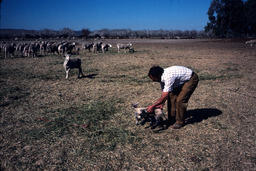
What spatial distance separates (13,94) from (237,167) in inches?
Result: 368

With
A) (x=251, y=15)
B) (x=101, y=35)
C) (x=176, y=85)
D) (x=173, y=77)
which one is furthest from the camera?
(x=101, y=35)

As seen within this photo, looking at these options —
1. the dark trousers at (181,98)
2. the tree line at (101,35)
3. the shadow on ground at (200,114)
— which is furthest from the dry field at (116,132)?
the tree line at (101,35)

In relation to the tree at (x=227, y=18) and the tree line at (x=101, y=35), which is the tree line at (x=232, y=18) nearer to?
the tree at (x=227, y=18)

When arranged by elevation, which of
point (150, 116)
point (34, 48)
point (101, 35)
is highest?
point (101, 35)

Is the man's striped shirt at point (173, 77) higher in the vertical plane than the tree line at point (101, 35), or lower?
lower

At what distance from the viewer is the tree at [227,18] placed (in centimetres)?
6206

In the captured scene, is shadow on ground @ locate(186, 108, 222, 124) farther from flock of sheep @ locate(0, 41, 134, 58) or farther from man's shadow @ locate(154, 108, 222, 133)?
flock of sheep @ locate(0, 41, 134, 58)

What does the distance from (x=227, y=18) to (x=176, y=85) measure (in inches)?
2807

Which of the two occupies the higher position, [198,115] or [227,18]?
[227,18]

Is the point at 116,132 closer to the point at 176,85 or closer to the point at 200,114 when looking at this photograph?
the point at 176,85

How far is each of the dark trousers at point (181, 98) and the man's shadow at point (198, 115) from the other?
57cm

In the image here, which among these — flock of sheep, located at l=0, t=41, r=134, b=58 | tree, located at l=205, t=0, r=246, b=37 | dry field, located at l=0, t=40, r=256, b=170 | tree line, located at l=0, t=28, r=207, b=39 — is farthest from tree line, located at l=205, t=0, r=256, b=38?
dry field, located at l=0, t=40, r=256, b=170

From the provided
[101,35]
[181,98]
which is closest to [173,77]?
[181,98]

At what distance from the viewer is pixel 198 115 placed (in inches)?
257
